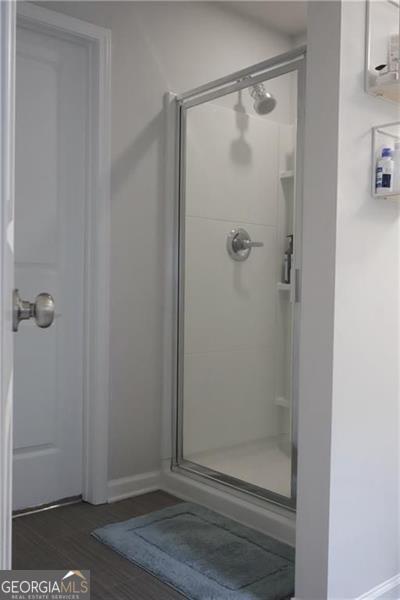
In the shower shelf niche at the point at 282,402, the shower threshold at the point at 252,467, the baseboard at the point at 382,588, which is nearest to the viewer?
the baseboard at the point at 382,588

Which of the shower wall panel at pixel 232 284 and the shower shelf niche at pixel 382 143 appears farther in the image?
the shower wall panel at pixel 232 284

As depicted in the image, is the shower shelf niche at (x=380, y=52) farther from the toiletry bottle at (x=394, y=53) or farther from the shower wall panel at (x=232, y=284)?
the shower wall panel at (x=232, y=284)

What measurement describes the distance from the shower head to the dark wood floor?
1830 millimetres

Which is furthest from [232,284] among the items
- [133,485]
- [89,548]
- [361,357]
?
[89,548]

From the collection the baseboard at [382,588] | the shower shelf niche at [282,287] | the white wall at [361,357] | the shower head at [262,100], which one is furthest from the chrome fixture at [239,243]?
the baseboard at [382,588]

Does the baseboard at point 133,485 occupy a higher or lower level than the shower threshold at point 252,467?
lower

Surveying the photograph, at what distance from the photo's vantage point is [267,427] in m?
2.70

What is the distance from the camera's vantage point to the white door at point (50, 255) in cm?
228

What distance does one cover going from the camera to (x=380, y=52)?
159 centimetres

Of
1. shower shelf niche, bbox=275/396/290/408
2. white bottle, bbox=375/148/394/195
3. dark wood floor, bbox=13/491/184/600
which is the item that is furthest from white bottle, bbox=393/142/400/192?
dark wood floor, bbox=13/491/184/600

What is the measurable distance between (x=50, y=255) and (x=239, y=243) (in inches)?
35.4

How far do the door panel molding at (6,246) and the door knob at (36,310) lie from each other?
3 centimetres

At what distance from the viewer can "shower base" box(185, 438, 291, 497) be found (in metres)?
2.27

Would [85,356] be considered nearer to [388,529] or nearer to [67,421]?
[67,421]
